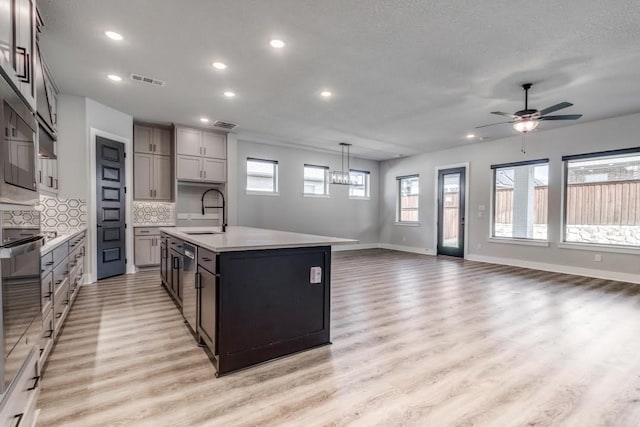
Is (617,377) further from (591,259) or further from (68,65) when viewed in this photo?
(68,65)

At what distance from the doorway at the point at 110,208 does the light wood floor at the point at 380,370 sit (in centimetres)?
119

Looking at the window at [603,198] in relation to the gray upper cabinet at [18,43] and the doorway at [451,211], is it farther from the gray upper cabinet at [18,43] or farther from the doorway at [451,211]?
the gray upper cabinet at [18,43]

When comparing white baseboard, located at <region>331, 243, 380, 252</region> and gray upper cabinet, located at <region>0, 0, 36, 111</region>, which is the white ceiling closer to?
gray upper cabinet, located at <region>0, 0, 36, 111</region>

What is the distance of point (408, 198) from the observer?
923 centimetres

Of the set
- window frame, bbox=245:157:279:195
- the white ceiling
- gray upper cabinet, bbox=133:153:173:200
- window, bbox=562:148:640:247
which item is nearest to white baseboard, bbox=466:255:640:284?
window, bbox=562:148:640:247

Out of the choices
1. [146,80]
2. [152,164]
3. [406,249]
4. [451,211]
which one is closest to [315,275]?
[146,80]

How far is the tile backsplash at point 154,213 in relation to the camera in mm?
5812

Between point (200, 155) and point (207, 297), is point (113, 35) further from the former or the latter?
point (200, 155)

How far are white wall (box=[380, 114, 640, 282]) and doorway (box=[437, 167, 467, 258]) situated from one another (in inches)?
7.4

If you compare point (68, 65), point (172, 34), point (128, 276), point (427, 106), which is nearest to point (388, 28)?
point (172, 34)

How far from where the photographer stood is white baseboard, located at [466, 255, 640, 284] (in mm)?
5270

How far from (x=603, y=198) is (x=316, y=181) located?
5968 millimetres

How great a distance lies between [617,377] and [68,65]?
5910 millimetres

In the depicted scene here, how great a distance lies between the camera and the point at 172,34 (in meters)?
2.96
